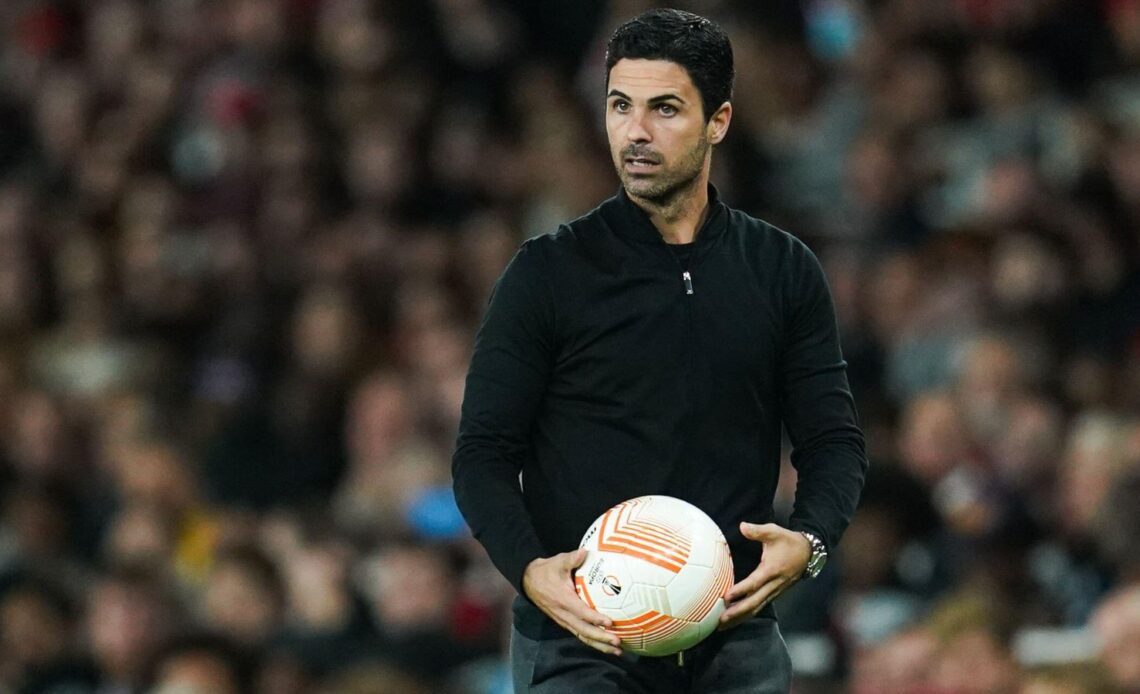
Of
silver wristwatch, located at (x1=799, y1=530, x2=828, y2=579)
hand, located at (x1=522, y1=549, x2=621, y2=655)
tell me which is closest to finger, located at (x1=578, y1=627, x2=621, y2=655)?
hand, located at (x1=522, y1=549, x2=621, y2=655)

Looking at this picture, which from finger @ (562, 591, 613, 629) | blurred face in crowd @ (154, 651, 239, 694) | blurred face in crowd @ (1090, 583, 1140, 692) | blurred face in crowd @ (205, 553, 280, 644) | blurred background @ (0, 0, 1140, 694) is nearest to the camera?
finger @ (562, 591, 613, 629)

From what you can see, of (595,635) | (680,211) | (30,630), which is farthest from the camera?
(30,630)

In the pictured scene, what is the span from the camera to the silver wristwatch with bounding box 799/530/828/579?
4.06 meters

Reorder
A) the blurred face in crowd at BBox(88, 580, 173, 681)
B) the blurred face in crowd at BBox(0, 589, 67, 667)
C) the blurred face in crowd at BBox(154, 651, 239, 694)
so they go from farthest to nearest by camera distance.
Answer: the blurred face in crowd at BBox(0, 589, 67, 667) → the blurred face in crowd at BBox(88, 580, 173, 681) → the blurred face in crowd at BBox(154, 651, 239, 694)

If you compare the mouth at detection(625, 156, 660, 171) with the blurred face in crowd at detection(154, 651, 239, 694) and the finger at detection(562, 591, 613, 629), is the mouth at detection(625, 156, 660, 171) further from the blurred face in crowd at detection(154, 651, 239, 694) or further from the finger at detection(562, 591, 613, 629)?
the blurred face in crowd at detection(154, 651, 239, 694)

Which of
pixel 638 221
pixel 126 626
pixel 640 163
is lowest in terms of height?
pixel 126 626

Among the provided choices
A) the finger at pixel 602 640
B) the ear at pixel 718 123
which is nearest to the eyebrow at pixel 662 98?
the ear at pixel 718 123

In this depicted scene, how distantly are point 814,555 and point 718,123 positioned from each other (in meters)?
0.84

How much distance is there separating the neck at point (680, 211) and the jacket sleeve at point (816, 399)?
205mm

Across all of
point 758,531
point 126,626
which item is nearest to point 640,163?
point 758,531

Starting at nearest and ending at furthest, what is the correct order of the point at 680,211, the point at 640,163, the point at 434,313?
the point at 640,163
the point at 680,211
the point at 434,313

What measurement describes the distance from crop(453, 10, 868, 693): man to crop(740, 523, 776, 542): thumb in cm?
6

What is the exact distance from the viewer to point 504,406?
4.10 metres

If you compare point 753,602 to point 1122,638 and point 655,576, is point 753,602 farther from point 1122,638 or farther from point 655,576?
point 1122,638
